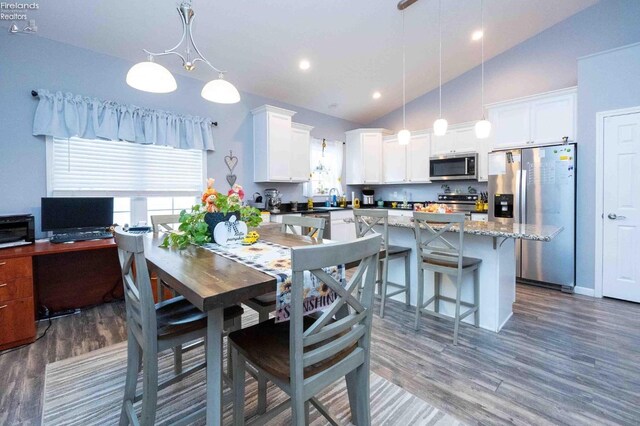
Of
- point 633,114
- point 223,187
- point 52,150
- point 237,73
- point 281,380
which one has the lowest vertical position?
point 281,380

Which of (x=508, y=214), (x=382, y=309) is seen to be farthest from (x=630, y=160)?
(x=382, y=309)

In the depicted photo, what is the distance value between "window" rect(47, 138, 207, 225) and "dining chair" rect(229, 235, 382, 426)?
2.94 meters

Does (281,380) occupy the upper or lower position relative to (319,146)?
lower

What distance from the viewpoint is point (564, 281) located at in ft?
11.6

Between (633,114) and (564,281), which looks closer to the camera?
(633,114)

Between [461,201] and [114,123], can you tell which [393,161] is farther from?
[114,123]

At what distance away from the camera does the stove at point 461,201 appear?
15.4 feet

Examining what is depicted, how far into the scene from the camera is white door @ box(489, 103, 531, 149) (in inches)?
154

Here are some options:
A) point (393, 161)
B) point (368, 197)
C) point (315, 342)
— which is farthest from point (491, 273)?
point (368, 197)

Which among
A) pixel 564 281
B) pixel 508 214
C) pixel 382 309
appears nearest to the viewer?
pixel 382 309

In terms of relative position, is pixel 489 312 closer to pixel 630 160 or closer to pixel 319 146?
pixel 630 160

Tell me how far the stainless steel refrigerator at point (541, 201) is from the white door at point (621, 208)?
0.95ft

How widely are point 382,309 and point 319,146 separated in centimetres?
359

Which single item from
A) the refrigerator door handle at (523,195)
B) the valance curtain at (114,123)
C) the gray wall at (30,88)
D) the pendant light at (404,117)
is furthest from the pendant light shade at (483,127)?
the gray wall at (30,88)
